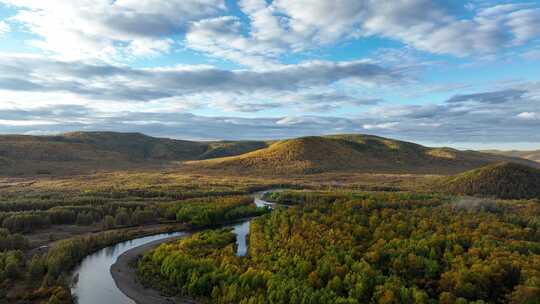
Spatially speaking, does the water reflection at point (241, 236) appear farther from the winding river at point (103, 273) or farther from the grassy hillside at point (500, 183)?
the grassy hillside at point (500, 183)

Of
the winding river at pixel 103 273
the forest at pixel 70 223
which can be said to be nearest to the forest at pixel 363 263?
the winding river at pixel 103 273

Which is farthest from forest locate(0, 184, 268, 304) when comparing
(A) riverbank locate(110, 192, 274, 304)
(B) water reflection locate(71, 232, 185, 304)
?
(A) riverbank locate(110, 192, 274, 304)

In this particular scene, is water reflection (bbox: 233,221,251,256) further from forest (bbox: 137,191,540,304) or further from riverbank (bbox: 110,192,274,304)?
riverbank (bbox: 110,192,274,304)

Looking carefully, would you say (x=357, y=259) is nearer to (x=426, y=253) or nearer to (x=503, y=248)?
(x=426, y=253)

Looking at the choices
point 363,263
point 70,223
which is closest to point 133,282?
point 363,263

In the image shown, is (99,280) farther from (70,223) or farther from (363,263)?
(70,223)

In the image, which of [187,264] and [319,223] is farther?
[319,223]

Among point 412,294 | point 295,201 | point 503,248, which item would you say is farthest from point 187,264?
point 295,201
